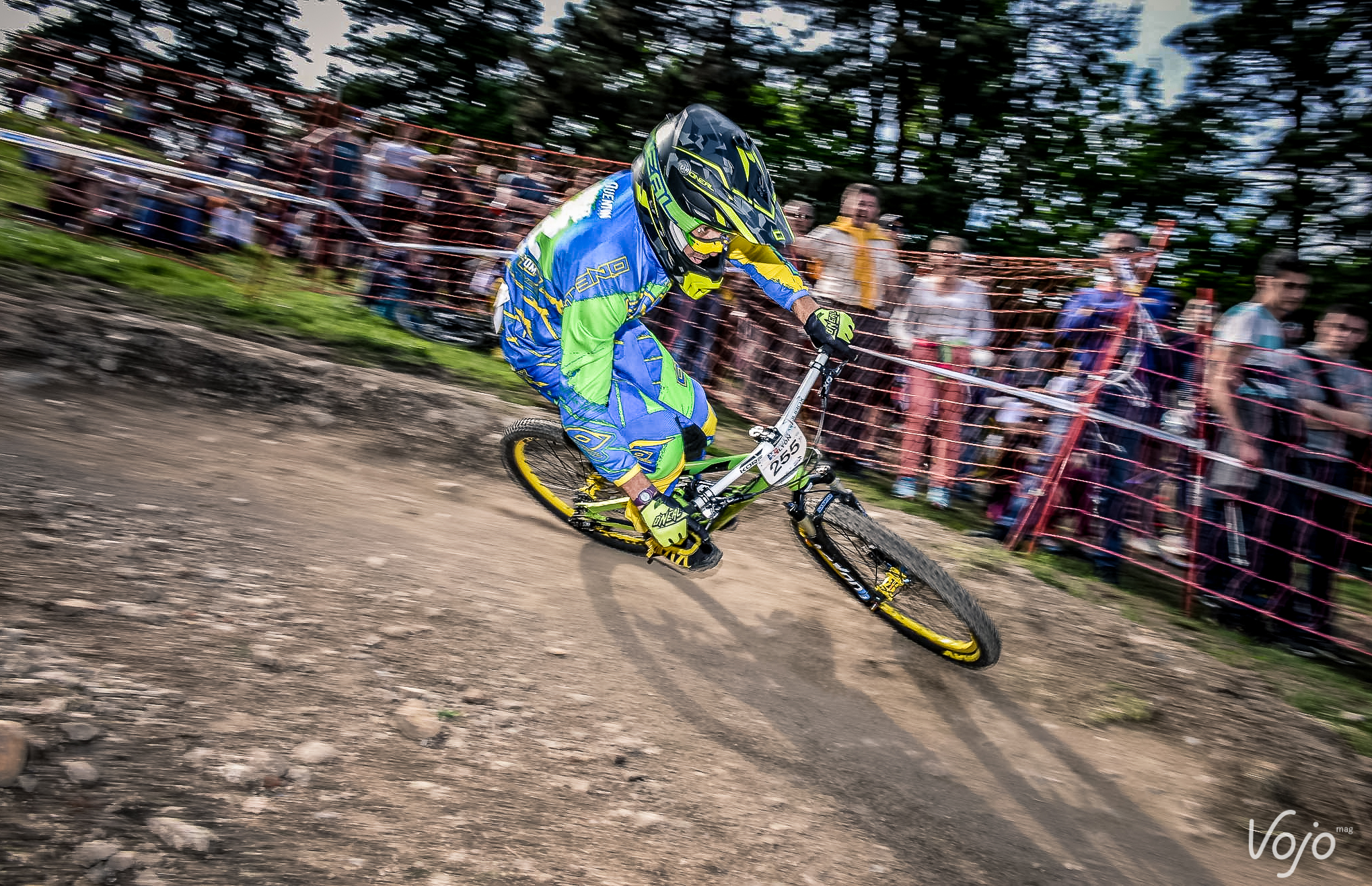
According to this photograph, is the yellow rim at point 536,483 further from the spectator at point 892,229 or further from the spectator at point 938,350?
the spectator at point 892,229

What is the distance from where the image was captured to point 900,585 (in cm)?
395

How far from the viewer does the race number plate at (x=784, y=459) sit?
149 inches

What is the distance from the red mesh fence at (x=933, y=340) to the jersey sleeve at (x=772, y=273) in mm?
2939

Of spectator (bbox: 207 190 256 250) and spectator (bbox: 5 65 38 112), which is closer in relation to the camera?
spectator (bbox: 5 65 38 112)

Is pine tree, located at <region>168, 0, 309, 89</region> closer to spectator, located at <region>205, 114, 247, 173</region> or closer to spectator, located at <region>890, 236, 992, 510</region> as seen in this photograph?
spectator, located at <region>205, 114, 247, 173</region>

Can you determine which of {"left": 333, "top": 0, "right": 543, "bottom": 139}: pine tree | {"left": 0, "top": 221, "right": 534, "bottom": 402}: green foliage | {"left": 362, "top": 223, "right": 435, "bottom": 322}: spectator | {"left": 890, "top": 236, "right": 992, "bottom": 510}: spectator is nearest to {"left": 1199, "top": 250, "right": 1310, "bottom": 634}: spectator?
{"left": 890, "top": 236, "right": 992, "bottom": 510}: spectator

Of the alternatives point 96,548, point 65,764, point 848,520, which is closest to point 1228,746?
point 848,520

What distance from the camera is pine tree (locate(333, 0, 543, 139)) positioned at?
21812mm

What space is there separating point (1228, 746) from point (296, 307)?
8372 millimetres

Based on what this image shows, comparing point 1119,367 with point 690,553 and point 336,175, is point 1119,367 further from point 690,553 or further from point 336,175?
point 336,175

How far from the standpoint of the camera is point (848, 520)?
378 cm

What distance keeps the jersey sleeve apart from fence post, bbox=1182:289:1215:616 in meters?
3.36

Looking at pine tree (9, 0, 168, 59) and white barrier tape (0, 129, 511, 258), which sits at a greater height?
pine tree (9, 0, 168, 59)

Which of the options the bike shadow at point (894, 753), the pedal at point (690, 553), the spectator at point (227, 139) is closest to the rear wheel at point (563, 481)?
the bike shadow at point (894, 753)
